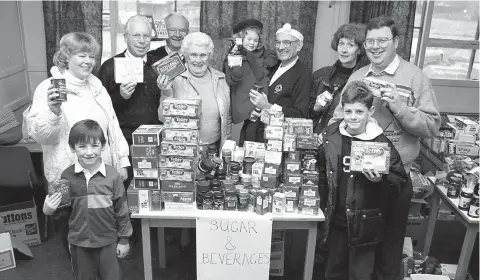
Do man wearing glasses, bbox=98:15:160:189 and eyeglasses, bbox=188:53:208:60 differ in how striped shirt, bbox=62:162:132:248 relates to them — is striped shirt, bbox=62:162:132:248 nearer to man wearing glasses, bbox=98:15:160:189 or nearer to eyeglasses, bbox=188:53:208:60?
man wearing glasses, bbox=98:15:160:189

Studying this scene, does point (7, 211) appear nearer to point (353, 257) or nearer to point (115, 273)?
point (115, 273)

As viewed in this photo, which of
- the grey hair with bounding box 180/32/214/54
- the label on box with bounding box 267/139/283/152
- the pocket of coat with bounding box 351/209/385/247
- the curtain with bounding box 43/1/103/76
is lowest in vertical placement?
the pocket of coat with bounding box 351/209/385/247

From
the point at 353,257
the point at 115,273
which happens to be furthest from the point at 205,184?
the point at 353,257

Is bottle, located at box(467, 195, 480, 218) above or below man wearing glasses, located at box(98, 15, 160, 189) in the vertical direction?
below

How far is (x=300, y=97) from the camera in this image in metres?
3.32

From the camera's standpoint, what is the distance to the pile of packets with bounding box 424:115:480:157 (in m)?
3.72

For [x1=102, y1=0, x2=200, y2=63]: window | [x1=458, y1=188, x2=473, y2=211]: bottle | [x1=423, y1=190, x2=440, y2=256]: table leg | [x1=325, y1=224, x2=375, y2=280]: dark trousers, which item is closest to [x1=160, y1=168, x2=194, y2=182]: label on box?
[x1=325, y1=224, x2=375, y2=280]: dark trousers

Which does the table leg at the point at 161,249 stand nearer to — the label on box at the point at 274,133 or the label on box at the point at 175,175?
the label on box at the point at 175,175

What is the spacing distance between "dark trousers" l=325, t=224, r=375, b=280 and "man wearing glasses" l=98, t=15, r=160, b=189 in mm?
1601

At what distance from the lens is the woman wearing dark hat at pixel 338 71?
127 inches

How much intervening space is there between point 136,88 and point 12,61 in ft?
7.23

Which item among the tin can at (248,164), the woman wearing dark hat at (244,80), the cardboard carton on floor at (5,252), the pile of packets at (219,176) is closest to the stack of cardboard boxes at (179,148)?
the pile of packets at (219,176)

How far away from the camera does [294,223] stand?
8.85 ft

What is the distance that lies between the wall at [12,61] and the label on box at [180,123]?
8.63 feet
